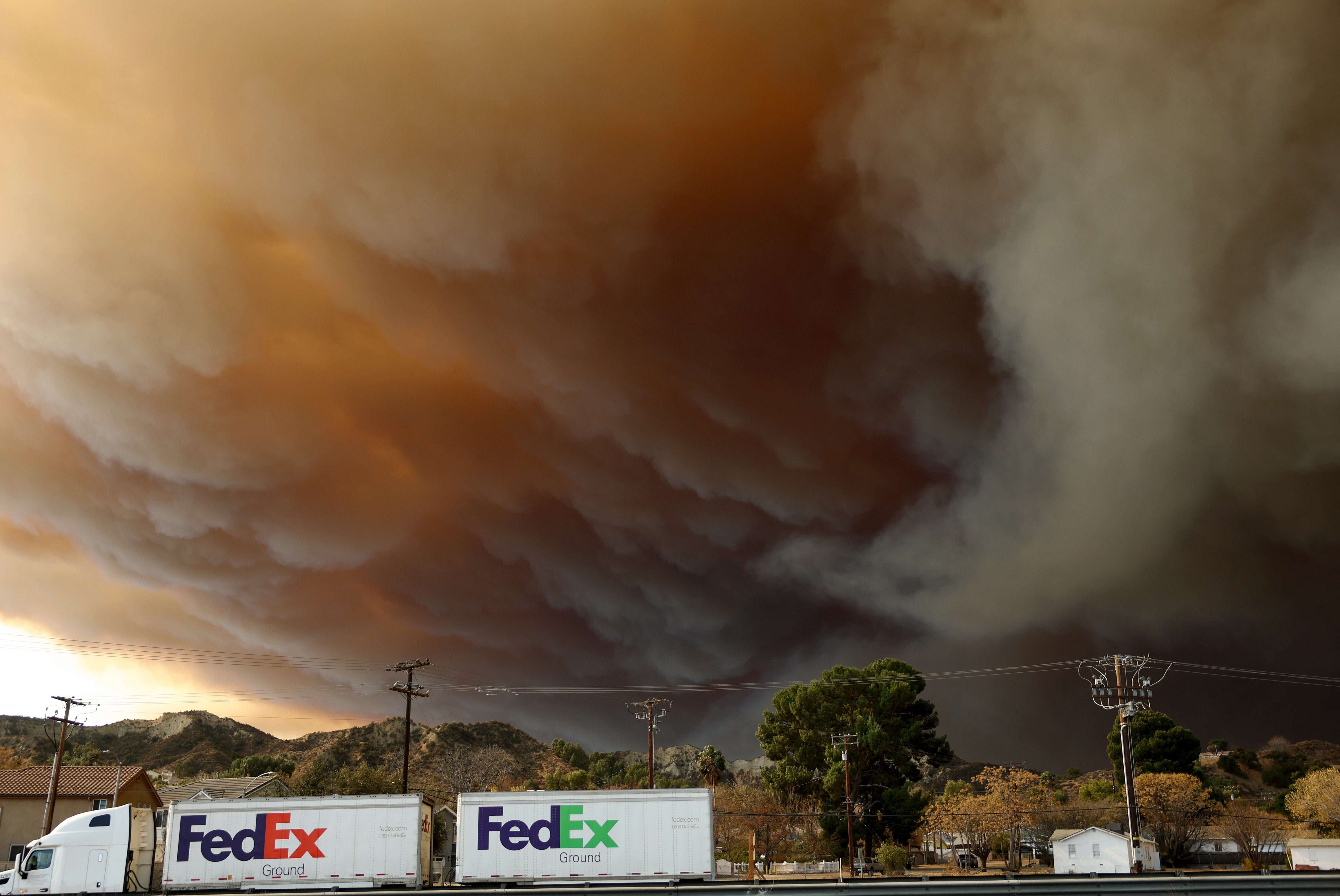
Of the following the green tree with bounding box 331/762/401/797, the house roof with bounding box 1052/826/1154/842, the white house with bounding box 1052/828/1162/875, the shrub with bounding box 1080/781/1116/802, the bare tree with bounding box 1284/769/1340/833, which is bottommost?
the white house with bounding box 1052/828/1162/875

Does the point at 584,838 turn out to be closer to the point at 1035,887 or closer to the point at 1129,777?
the point at 1035,887

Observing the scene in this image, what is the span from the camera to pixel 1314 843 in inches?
2584

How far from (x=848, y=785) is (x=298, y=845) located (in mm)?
48309

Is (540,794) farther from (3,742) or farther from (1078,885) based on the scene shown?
(3,742)

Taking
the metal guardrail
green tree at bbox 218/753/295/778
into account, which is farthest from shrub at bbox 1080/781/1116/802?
green tree at bbox 218/753/295/778

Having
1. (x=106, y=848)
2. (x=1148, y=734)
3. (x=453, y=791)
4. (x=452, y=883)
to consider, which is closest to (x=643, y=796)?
(x=452, y=883)

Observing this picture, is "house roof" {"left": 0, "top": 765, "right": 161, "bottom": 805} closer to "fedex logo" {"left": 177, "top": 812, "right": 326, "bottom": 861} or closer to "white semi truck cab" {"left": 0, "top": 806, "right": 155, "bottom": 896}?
"white semi truck cab" {"left": 0, "top": 806, "right": 155, "bottom": 896}

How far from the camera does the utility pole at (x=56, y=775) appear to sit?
5784cm

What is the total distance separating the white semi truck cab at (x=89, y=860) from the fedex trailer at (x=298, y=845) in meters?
1.38

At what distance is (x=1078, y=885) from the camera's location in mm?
35000

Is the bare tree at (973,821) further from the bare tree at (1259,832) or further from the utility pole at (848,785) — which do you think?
the bare tree at (1259,832)

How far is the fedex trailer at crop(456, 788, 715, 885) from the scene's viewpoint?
37.2 meters

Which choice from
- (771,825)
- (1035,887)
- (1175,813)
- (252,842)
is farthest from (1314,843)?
(252,842)

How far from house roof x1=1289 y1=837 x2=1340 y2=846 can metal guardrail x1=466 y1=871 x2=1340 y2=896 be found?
1383 inches
